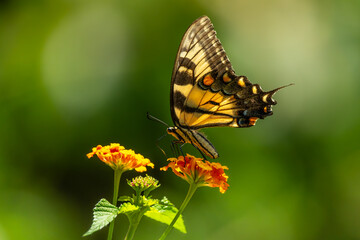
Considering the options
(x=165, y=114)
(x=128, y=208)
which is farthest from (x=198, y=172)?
(x=165, y=114)

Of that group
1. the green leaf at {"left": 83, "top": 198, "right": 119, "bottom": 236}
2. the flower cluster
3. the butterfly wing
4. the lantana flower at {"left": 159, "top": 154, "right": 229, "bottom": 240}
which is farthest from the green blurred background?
the green leaf at {"left": 83, "top": 198, "right": 119, "bottom": 236}

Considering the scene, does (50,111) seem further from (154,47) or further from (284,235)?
(284,235)

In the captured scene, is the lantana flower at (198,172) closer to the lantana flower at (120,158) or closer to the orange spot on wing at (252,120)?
the lantana flower at (120,158)

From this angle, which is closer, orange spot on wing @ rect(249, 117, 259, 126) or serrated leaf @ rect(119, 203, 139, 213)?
serrated leaf @ rect(119, 203, 139, 213)

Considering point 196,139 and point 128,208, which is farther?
point 196,139

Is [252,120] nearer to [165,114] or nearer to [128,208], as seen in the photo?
[128,208]

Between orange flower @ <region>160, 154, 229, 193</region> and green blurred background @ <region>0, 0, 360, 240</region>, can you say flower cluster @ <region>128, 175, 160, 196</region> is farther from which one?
green blurred background @ <region>0, 0, 360, 240</region>

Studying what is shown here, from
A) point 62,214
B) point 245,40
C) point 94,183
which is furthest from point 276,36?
point 62,214
